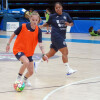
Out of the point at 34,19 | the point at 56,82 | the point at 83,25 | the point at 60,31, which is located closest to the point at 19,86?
the point at 56,82

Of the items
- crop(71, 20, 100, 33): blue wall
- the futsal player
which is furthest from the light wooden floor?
crop(71, 20, 100, 33): blue wall

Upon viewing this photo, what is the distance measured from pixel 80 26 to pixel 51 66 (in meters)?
16.5

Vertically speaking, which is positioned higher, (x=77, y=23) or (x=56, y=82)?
(x=56, y=82)

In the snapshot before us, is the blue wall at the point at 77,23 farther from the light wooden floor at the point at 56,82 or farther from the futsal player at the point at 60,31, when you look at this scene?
the futsal player at the point at 60,31

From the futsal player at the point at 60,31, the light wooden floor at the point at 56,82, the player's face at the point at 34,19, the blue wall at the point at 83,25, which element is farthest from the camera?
the blue wall at the point at 83,25

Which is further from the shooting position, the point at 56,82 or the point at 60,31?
the point at 60,31

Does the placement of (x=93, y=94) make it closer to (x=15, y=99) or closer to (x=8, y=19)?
(x=15, y=99)

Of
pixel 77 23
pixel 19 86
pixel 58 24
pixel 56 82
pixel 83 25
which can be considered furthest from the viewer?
pixel 83 25

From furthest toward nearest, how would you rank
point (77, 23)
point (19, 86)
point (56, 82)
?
point (77, 23) → point (56, 82) → point (19, 86)

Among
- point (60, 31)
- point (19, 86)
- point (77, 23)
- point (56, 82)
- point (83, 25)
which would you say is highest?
point (60, 31)

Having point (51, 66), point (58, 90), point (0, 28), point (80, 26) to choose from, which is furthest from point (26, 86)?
point (0, 28)

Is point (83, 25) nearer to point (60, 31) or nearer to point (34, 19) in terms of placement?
point (60, 31)

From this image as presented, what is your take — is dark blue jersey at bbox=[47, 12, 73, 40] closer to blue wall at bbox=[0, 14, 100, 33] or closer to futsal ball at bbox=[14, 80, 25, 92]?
futsal ball at bbox=[14, 80, 25, 92]

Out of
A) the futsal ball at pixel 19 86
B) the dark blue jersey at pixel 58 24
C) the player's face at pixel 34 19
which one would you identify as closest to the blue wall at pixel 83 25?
the dark blue jersey at pixel 58 24
